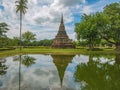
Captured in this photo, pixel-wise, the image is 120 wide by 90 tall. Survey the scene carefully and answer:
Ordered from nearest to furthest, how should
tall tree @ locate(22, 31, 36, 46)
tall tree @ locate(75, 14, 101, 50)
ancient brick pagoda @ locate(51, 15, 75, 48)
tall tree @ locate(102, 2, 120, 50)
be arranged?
tall tree @ locate(75, 14, 101, 50), tall tree @ locate(102, 2, 120, 50), ancient brick pagoda @ locate(51, 15, 75, 48), tall tree @ locate(22, 31, 36, 46)

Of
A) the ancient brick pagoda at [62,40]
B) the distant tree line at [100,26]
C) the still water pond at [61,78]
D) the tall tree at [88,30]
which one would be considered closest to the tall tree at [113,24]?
the distant tree line at [100,26]

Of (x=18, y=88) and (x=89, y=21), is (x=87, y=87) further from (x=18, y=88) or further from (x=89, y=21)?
(x=89, y=21)

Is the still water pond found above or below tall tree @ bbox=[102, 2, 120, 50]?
below

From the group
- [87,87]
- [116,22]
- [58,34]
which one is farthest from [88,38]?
[87,87]

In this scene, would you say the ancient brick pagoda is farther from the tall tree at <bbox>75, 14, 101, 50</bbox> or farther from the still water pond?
the still water pond

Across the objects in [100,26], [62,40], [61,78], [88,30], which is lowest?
[61,78]

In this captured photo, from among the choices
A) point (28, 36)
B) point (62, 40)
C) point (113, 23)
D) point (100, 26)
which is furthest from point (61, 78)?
point (28, 36)

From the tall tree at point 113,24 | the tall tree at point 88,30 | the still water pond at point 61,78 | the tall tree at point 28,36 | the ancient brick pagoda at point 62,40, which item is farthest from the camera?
the tall tree at point 28,36

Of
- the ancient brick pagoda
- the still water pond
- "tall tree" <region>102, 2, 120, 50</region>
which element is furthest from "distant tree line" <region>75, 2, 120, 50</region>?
the still water pond

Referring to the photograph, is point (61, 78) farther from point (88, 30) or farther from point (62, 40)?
point (62, 40)

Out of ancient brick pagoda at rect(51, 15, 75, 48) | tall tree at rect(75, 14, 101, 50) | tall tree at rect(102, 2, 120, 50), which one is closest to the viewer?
tall tree at rect(75, 14, 101, 50)

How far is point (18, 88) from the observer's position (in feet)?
46.3

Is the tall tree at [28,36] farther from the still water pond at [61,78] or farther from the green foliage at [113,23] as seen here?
the still water pond at [61,78]

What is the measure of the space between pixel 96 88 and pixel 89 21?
52.8 meters
